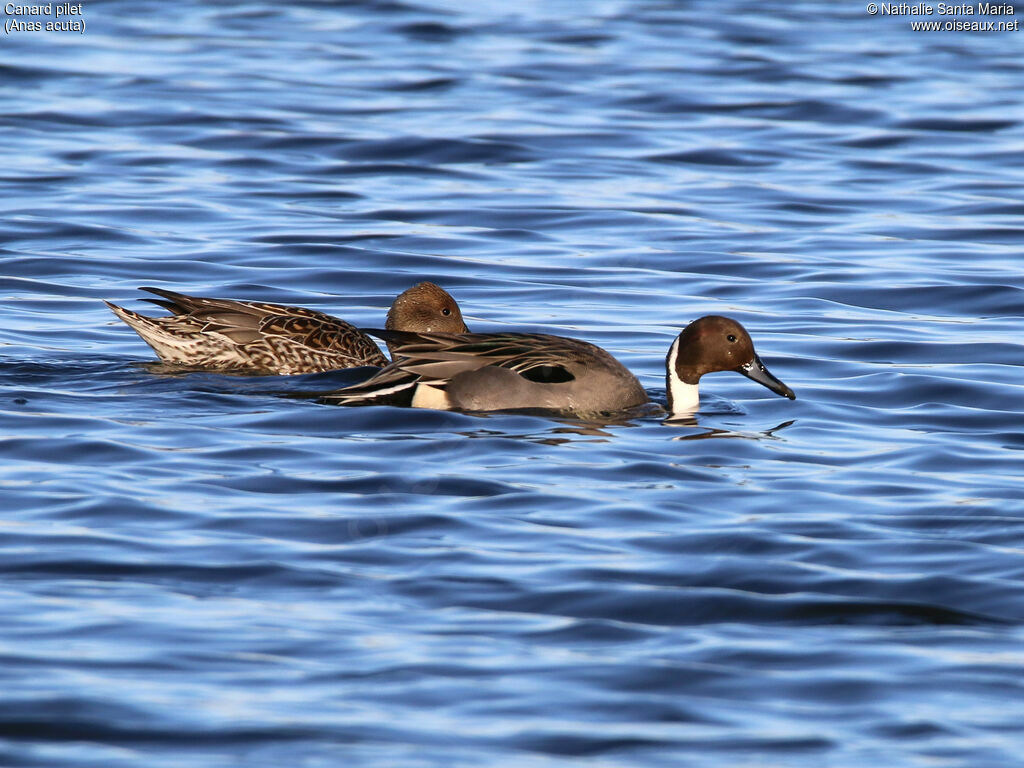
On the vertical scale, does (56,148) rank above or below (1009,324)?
above

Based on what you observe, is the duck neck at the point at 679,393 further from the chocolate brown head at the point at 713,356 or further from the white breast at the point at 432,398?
the white breast at the point at 432,398

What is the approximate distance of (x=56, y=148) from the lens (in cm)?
1720

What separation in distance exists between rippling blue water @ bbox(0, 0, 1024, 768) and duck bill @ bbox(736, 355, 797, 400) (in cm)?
13

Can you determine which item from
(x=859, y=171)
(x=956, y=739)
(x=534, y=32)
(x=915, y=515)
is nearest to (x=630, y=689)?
(x=956, y=739)

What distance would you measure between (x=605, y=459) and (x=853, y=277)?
539cm

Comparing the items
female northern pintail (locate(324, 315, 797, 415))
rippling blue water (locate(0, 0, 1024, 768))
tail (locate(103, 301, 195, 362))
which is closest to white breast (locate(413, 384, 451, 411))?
female northern pintail (locate(324, 315, 797, 415))

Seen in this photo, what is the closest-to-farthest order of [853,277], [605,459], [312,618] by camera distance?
[312,618]
[605,459]
[853,277]

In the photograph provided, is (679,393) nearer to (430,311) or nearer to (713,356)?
(713,356)

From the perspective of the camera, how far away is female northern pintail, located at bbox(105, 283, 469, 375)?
10008mm

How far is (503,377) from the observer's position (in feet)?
30.1

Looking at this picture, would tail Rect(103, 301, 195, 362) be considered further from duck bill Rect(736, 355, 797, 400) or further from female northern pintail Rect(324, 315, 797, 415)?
duck bill Rect(736, 355, 797, 400)

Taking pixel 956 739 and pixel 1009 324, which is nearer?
pixel 956 739

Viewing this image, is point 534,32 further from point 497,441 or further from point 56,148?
point 497,441

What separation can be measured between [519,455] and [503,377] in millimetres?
936
